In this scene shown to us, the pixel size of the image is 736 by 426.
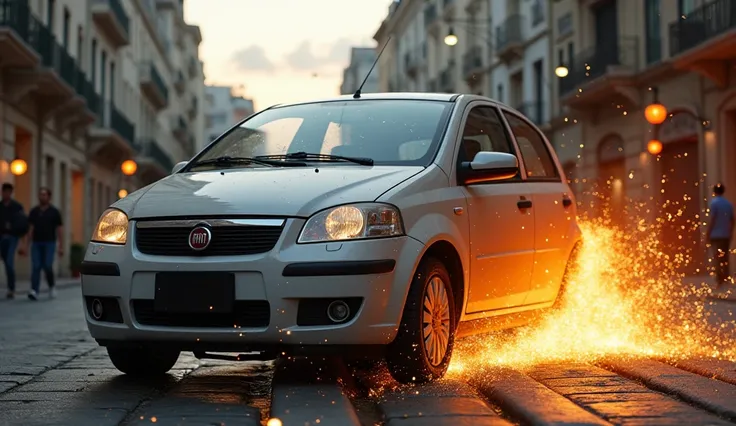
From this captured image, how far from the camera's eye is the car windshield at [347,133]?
657 cm

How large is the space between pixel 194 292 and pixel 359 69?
108415mm

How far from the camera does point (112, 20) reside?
126ft

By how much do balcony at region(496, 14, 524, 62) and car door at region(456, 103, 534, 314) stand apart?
3317 centimetres

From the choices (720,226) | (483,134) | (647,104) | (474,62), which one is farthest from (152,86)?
(483,134)

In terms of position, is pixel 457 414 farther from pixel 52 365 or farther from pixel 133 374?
pixel 52 365

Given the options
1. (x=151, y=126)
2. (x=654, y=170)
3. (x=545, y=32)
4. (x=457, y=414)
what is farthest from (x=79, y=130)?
(x=457, y=414)

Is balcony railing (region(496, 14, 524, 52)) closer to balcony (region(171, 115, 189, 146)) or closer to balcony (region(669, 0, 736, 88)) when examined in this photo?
balcony (region(669, 0, 736, 88))

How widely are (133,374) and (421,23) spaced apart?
56820 millimetres

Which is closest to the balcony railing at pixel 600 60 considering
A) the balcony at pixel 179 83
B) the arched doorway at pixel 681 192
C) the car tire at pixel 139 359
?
the arched doorway at pixel 681 192

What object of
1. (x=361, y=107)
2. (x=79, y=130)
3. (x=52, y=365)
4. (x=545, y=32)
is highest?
(x=545, y=32)

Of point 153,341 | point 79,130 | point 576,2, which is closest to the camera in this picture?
point 153,341

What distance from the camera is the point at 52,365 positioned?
723cm

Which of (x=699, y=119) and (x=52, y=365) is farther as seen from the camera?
(x=699, y=119)

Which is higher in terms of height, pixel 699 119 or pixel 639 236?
pixel 699 119
